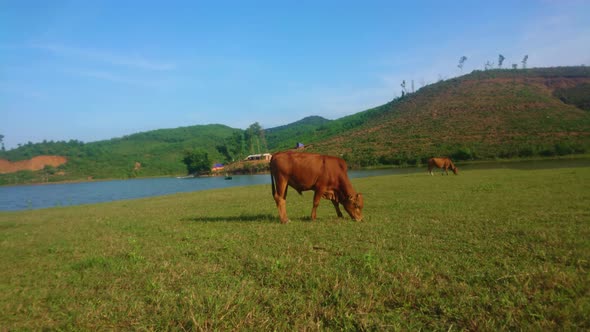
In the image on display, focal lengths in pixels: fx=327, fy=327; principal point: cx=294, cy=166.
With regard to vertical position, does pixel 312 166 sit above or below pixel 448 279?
above

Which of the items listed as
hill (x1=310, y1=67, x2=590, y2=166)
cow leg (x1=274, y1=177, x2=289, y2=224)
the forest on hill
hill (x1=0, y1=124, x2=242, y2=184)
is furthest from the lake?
hill (x1=0, y1=124, x2=242, y2=184)

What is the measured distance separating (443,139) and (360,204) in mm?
61795

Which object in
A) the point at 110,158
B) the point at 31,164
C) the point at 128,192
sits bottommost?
the point at 128,192

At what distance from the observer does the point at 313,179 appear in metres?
9.04

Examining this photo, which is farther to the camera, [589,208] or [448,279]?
[589,208]

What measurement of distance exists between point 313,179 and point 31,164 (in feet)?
441

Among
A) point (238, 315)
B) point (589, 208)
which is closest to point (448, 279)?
point (238, 315)

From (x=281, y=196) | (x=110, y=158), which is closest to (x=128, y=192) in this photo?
(x=281, y=196)

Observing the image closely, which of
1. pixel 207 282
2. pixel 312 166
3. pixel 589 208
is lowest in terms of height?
pixel 589 208

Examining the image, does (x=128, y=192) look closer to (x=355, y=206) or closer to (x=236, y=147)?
(x=355, y=206)

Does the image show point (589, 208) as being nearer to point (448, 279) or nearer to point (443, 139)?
point (448, 279)

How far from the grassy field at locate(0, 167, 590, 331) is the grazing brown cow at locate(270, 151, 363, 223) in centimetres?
103

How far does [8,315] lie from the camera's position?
3.76m

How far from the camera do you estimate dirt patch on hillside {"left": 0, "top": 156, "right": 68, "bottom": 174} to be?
107669mm
